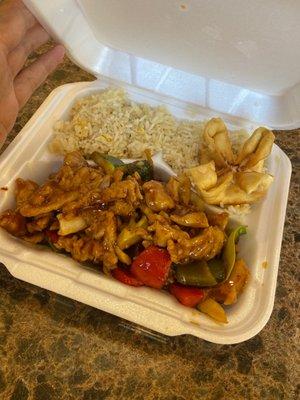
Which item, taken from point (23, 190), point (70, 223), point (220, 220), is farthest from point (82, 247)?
point (220, 220)

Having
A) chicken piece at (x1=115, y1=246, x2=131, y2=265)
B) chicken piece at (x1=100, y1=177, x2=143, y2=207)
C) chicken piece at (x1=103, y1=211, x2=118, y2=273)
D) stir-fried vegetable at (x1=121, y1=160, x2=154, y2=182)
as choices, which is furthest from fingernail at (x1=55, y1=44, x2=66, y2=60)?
chicken piece at (x1=115, y1=246, x2=131, y2=265)

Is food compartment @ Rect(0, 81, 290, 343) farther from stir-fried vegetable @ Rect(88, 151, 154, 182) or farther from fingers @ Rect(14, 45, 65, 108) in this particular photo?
fingers @ Rect(14, 45, 65, 108)

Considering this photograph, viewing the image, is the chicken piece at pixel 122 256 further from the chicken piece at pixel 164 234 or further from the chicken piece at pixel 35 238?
the chicken piece at pixel 35 238

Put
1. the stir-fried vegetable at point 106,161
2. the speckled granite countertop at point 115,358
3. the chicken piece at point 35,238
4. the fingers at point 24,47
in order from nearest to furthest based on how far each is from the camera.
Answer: the speckled granite countertop at point 115,358 < the chicken piece at point 35,238 < the stir-fried vegetable at point 106,161 < the fingers at point 24,47

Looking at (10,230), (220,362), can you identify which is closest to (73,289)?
(10,230)

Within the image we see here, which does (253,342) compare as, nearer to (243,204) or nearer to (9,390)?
(243,204)

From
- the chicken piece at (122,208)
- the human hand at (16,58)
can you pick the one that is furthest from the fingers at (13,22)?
the chicken piece at (122,208)

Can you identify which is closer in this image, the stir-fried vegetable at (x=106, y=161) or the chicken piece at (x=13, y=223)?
the chicken piece at (x=13, y=223)
